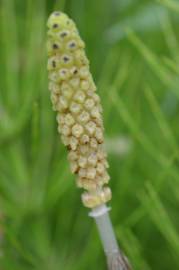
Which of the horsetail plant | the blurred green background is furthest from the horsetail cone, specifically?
the blurred green background

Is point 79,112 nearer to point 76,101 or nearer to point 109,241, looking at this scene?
point 76,101

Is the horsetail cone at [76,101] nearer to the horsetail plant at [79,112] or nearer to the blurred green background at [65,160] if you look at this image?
the horsetail plant at [79,112]

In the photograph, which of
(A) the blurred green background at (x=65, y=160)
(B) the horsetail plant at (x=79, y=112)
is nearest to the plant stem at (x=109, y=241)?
(B) the horsetail plant at (x=79, y=112)

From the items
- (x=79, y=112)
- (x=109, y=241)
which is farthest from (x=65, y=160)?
(x=79, y=112)

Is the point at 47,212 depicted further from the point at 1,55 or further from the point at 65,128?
the point at 65,128

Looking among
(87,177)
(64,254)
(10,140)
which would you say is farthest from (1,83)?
(87,177)

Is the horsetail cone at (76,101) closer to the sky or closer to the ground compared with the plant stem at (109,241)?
closer to the sky
